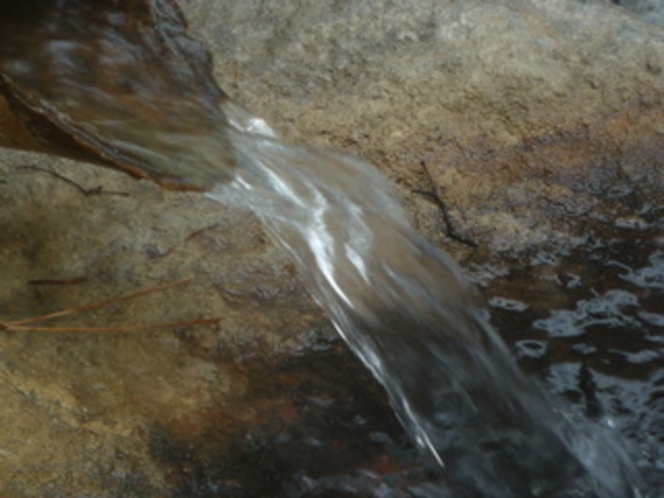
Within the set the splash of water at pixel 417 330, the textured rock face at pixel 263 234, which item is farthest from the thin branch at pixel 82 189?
the splash of water at pixel 417 330

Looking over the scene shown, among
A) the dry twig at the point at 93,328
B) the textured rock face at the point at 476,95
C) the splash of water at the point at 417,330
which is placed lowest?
the dry twig at the point at 93,328

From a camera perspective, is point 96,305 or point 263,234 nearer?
point 96,305

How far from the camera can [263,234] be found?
10.7ft

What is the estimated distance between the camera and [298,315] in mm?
2951

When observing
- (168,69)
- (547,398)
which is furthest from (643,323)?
(168,69)

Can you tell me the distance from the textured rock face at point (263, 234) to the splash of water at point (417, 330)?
104 millimetres

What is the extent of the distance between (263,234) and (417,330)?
2.08 feet

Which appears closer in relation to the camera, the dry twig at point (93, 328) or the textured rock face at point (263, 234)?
the textured rock face at point (263, 234)

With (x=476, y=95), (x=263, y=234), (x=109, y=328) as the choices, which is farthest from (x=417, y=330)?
(x=476, y=95)

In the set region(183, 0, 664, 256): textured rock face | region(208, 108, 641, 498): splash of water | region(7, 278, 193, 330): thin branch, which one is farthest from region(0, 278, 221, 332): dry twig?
region(183, 0, 664, 256): textured rock face

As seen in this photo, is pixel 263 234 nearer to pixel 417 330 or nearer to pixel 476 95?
pixel 417 330

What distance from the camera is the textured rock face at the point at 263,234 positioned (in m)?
2.41

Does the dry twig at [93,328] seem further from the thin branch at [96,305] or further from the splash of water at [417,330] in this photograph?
the splash of water at [417,330]

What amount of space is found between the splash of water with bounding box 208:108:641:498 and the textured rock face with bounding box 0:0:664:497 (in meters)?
0.10
